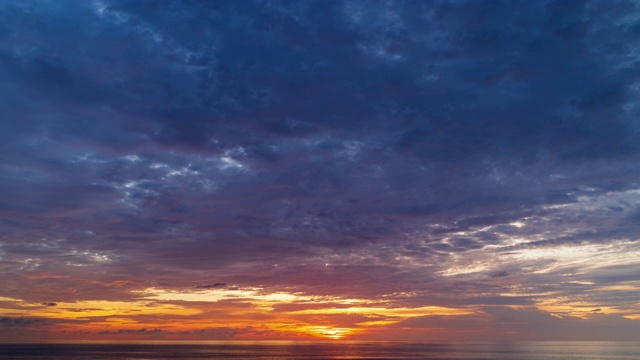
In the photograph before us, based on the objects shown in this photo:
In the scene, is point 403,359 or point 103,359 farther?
point 403,359

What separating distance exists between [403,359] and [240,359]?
63.8 meters

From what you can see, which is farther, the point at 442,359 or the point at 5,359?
the point at 442,359

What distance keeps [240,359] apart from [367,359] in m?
50.0

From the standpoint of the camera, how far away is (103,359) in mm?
181125

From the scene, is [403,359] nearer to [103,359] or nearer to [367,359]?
[367,359]

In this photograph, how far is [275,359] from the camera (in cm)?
19012

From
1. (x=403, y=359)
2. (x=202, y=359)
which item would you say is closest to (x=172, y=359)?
(x=202, y=359)

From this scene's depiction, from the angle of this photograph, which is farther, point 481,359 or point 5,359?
point 481,359

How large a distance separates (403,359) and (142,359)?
100059mm

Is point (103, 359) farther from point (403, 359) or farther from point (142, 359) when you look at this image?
point (403, 359)

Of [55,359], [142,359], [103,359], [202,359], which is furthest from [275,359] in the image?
[55,359]

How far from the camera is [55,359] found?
585ft

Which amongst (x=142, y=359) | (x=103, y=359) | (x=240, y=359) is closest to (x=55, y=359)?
(x=103, y=359)

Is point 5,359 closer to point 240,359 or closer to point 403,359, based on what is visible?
point 240,359
